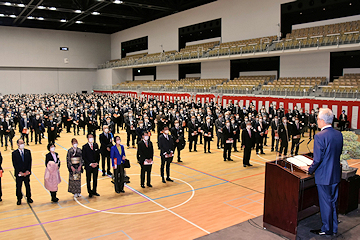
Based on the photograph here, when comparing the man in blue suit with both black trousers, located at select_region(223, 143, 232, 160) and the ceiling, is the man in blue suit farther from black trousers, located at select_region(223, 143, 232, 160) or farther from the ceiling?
the ceiling

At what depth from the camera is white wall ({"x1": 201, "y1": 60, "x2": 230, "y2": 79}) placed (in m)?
38.1

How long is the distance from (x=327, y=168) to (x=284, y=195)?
89 centimetres

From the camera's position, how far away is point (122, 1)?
38.1m

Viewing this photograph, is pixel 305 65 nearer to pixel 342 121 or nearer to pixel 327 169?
pixel 342 121

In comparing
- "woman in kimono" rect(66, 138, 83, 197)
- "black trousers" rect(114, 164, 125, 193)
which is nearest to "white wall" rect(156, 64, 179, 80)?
"black trousers" rect(114, 164, 125, 193)

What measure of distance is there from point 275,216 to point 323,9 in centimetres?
2897

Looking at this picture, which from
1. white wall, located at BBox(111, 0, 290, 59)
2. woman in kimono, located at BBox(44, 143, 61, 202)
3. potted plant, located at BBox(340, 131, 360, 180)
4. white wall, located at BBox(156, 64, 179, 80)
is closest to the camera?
potted plant, located at BBox(340, 131, 360, 180)

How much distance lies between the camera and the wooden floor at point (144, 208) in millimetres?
6996

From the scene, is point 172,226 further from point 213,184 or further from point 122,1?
point 122,1

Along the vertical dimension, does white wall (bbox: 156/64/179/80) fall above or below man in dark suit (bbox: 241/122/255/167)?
above

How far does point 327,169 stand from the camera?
5.32 metres

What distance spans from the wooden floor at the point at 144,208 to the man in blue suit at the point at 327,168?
2481 mm

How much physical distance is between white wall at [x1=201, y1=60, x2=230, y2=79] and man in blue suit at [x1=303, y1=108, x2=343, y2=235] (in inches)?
1307

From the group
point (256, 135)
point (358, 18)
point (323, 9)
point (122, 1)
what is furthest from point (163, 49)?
point (256, 135)
